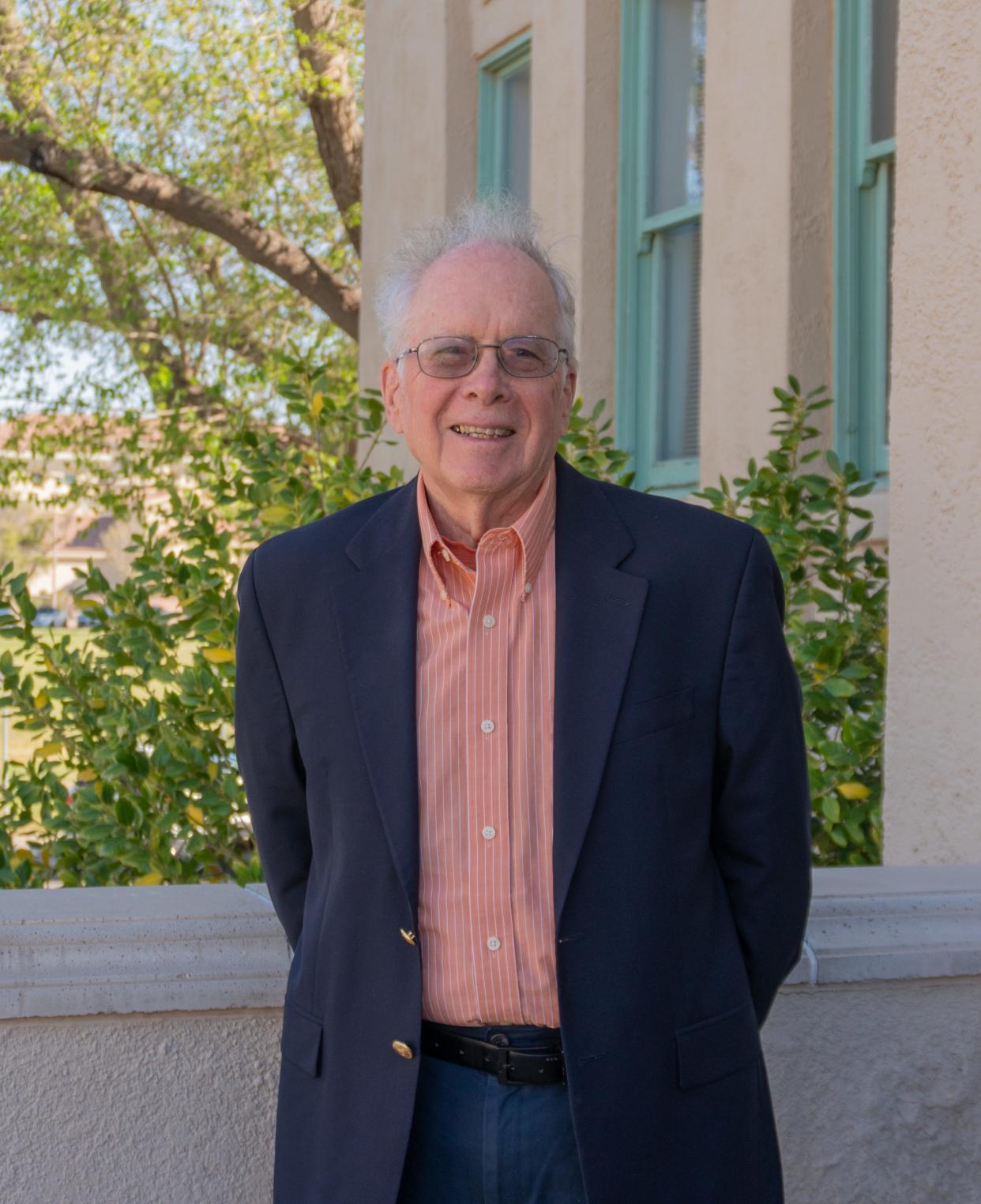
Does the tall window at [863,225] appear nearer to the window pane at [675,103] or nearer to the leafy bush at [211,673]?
the leafy bush at [211,673]

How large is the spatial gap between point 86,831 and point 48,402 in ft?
48.7

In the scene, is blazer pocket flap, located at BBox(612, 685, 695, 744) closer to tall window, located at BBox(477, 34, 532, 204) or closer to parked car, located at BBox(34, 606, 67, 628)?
parked car, located at BBox(34, 606, 67, 628)

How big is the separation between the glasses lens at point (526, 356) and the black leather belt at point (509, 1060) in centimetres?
97

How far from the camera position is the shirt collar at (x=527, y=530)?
2.34m

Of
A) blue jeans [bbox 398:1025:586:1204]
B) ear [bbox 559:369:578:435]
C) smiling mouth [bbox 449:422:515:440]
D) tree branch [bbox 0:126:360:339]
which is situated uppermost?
tree branch [bbox 0:126:360:339]

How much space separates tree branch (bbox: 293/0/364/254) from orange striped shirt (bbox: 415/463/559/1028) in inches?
456

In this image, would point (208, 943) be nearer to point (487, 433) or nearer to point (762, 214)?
point (487, 433)

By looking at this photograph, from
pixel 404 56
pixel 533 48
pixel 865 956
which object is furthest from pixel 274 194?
pixel 865 956

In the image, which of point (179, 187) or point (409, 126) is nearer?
point (409, 126)

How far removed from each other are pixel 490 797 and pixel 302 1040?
50 centimetres

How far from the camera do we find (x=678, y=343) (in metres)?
6.97

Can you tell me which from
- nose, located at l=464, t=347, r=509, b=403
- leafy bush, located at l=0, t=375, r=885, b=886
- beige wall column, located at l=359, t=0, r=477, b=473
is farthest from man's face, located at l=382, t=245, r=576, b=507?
beige wall column, located at l=359, t=0, r=477, b=473

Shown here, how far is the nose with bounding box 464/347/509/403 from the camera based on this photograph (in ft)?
7.72

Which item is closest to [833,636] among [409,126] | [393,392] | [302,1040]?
[393,392]
